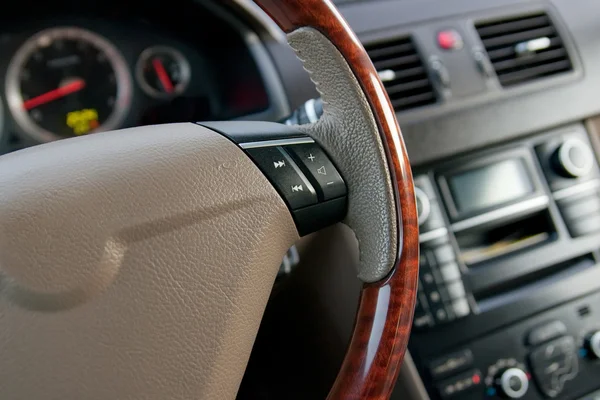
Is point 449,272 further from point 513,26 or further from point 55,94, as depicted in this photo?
point 55,94

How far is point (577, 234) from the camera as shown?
3.55ft

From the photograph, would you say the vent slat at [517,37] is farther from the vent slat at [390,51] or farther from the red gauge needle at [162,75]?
the red gauge needle at [162,75]

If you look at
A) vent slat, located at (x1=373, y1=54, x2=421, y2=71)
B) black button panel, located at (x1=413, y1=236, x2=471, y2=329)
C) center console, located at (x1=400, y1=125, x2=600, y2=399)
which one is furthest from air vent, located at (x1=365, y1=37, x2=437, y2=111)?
black button panel, located at (x1=413, y1=236, x2=471, y2=329)

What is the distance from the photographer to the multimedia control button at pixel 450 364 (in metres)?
0.96

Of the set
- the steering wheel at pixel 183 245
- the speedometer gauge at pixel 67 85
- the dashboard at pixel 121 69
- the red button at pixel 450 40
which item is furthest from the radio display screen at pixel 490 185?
the speedometer gauge at pixel 67 85

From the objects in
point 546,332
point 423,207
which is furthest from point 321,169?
point 546,332

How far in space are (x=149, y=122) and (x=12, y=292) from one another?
605 mm

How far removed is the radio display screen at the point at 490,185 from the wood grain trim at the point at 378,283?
45 centimetres

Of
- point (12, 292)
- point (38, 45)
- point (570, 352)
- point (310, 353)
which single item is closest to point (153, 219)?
point (12, 292)

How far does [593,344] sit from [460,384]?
0.26m

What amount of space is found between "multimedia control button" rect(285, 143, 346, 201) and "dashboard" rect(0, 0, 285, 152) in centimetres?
35

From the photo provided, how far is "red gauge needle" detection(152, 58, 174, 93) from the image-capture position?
3.39ft

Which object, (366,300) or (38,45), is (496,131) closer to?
(366,300)

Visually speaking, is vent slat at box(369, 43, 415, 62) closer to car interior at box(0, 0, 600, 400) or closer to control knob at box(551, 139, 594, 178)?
car interior at box(0, 0, 600, 400)
